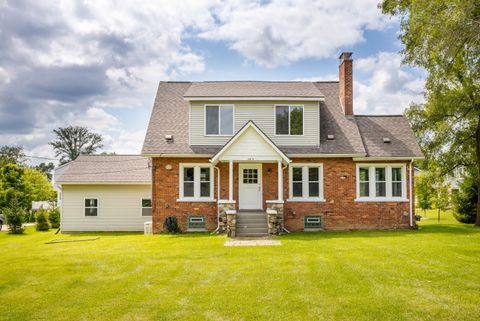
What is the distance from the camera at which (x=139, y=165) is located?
24.7 m

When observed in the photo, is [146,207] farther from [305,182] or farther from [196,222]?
[305,182]

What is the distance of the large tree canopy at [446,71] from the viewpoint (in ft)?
35.5

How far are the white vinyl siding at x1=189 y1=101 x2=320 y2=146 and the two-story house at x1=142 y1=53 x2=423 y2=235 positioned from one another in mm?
47

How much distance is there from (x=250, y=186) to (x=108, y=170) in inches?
358

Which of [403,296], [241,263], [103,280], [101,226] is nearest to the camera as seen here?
[403,296]

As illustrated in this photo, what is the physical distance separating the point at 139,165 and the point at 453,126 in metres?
17.3

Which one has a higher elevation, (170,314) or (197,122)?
(197,122)

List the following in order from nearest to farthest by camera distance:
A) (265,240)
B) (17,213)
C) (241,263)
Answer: (241,263)
(265,240)
(17,213)

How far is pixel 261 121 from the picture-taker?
1997 cm

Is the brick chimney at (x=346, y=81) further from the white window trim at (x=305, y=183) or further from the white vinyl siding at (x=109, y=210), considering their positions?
the white vinyl siding at (x=109, y=210)

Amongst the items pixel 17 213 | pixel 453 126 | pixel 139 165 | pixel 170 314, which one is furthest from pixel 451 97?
pixel 17 213

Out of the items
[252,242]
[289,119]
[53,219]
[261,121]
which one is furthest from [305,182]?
[53,219]

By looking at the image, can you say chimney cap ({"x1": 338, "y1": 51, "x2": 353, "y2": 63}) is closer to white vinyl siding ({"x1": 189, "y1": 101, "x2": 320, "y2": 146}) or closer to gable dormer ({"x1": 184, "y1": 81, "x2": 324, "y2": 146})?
gable dormer ({"x1": 184, "y1": 81, "x2": 324, "y2": 146})

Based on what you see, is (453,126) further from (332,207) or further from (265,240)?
(265,240)
